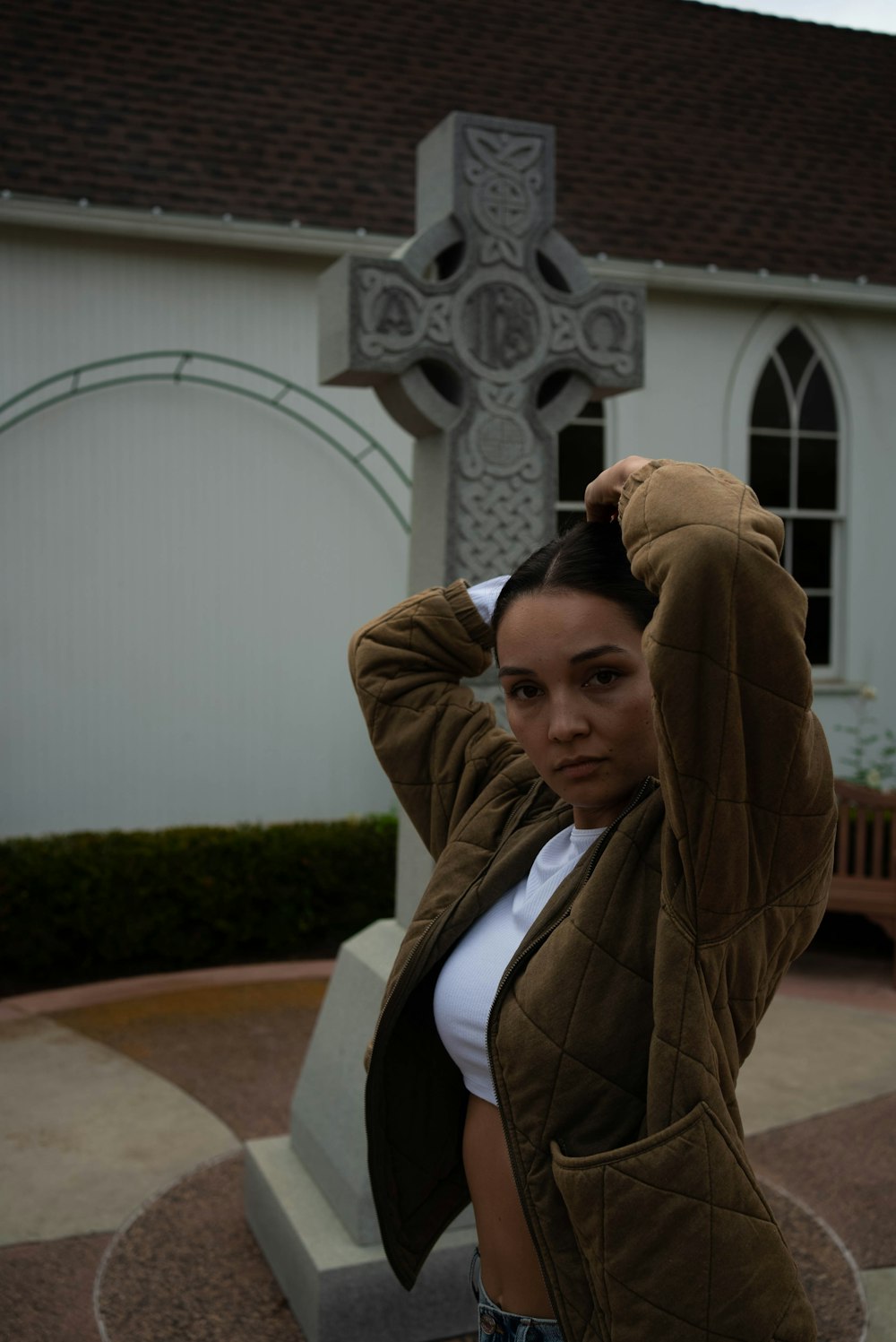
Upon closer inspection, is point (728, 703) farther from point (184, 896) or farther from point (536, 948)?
point (184, 896)

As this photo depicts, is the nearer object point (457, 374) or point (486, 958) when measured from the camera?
point (486, 958)

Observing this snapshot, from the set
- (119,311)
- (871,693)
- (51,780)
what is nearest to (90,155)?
(119,311)

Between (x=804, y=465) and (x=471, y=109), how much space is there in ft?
11.9

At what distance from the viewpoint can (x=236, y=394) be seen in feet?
25.2

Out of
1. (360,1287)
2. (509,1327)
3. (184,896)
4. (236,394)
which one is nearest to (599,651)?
(509,1327)

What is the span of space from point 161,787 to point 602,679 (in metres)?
6.43

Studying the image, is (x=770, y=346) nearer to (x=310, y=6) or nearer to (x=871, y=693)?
(x=871, y=693)

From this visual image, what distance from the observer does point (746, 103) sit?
33.6 ft

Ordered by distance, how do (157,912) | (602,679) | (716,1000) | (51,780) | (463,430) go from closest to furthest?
1. (716,1000)
2. (602,679)
3. (463,430)
4. (157,912)
5. (51,780)

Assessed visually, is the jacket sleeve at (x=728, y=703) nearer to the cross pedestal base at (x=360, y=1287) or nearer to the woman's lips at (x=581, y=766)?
the woman's lips at (x=581, y=766)

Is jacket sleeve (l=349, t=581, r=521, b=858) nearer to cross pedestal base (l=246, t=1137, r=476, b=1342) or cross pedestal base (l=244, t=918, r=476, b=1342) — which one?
cross pedestal base (l=244, t=918, r=476, b=1342)

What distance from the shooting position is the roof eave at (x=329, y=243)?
714cm

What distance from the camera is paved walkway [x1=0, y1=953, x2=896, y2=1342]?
333 centimetres

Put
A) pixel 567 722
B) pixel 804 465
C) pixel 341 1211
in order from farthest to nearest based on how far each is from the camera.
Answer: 1. pixel 804 465
2. pixel 341 1211
3. pixel 567 722
